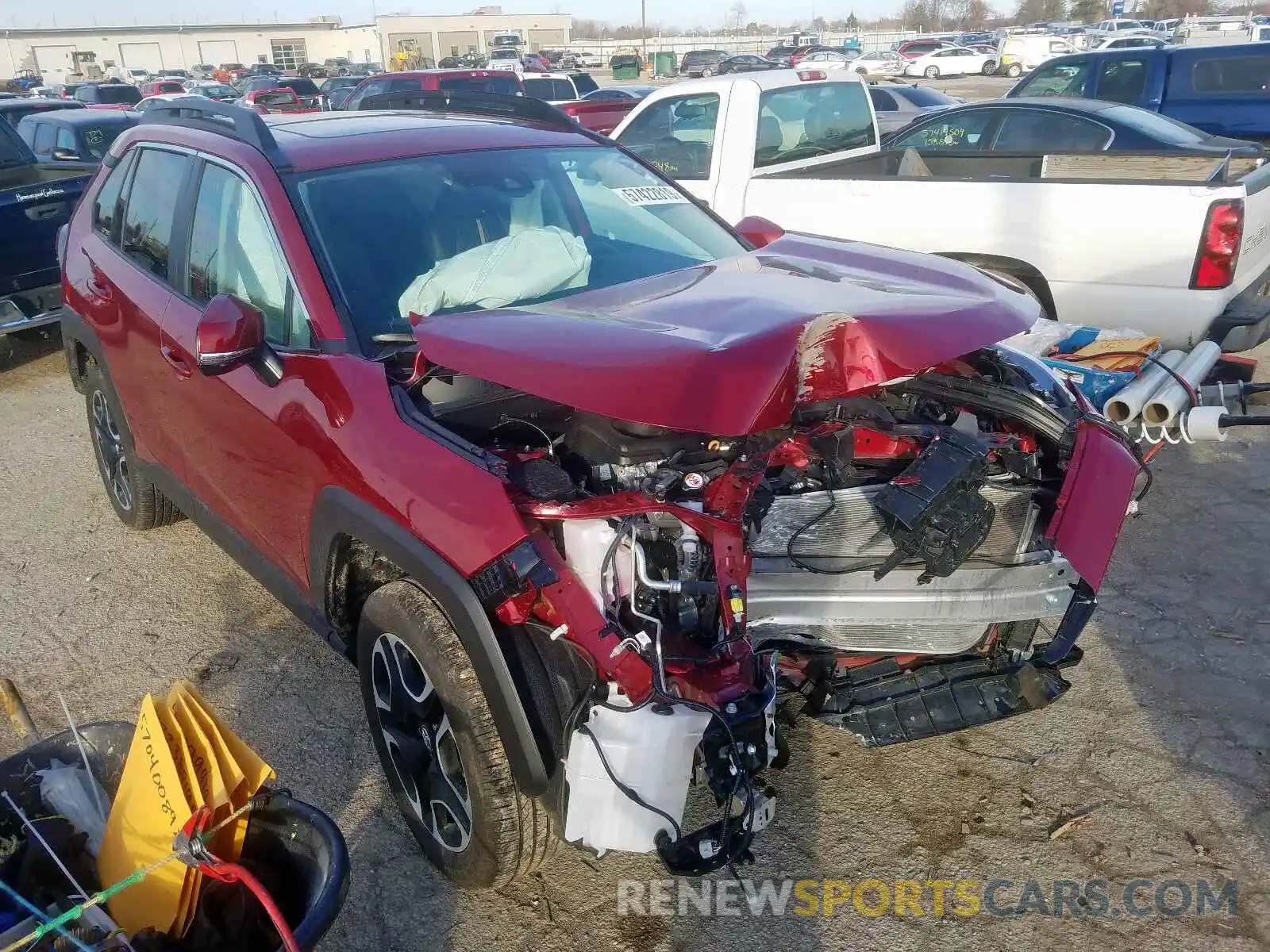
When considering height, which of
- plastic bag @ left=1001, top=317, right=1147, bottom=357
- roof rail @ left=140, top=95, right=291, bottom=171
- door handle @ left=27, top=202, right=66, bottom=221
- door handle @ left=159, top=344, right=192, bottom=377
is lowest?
plastic bag @ left=1001, top=317, right=1147, bottom=357

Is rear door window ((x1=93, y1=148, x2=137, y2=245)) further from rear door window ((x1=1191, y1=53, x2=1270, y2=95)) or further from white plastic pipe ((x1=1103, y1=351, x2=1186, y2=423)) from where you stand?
rear door window ((x1=1191, y1=53, x2=1270, y2=95))

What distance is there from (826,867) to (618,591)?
1.06m

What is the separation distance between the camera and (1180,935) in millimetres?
2400

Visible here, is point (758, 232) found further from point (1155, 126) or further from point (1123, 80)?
point (1123, 80)

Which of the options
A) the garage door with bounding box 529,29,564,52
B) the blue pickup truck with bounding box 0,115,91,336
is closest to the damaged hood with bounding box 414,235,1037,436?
the blue pickup truck with bounding box 0,115,91,336

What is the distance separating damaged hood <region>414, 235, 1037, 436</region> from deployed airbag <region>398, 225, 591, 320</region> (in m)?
0.21

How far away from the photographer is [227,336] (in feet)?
8.68

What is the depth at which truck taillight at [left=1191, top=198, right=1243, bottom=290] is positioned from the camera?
4.66 meters

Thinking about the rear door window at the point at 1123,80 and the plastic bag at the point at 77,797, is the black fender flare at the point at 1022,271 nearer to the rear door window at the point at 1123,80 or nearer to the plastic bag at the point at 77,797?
the plastic bag at the point at 77,797

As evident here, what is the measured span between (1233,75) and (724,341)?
38.7 ft

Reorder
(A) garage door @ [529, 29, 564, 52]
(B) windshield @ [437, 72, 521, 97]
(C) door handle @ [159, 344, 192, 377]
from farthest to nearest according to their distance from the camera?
(A) garage door @ [529, 29, 564, 52] < (B) windshield @ [437, 72, 521, 97] < (C) door handle @ [159, 344, 192, 377]

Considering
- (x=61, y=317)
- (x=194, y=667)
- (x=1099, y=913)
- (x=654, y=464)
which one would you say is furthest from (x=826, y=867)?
(x=61, y=317)

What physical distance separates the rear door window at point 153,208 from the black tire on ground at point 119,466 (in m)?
0.72

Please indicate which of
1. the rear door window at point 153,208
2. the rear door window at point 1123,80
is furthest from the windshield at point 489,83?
the rear door window at point 153,208
